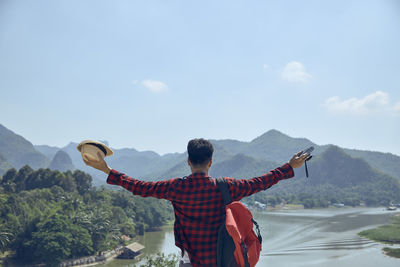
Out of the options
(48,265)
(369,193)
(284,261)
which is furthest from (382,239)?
(369,193)

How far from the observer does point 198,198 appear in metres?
2.10

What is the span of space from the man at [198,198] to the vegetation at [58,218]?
2703 cm

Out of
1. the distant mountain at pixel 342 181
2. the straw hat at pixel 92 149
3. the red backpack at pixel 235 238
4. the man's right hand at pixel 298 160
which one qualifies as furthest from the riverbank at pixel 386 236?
the distant mountain at pixel 342 181

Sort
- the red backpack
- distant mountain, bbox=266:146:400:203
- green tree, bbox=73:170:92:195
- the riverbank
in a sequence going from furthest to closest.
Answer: distant mountain, bbox=266:146:400:203
green tree, bbox=73:170:92:195
the riverbank
the red backpack

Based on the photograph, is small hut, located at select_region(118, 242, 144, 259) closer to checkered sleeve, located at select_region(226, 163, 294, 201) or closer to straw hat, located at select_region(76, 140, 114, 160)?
straw hat, located at select_region(76, 140, 114, 160)

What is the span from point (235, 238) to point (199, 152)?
1.94ft

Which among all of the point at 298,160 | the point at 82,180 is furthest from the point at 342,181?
the point at 298,160

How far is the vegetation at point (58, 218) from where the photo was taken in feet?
86.9

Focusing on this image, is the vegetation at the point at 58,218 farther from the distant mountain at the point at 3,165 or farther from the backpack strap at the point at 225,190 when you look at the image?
the distant mountain at the point at 3,165

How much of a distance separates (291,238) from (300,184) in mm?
87867

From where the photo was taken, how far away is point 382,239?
34.6 m

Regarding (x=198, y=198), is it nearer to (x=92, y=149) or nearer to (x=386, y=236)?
(x=92, y=149)

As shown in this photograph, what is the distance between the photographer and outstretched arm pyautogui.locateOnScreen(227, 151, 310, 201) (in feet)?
A: 7.01

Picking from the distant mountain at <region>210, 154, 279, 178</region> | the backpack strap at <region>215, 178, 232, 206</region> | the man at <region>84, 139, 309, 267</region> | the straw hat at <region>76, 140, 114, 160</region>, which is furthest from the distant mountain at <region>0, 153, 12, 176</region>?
the backpack strap at <region>215, 178, 232, 206</region>
